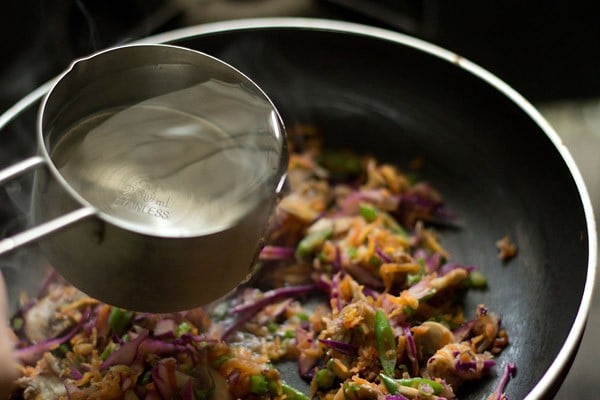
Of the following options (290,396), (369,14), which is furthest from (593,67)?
(290,396)

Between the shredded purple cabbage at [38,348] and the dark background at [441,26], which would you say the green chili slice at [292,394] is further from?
the dark background at [441,26]

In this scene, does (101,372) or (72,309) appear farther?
(72,309)

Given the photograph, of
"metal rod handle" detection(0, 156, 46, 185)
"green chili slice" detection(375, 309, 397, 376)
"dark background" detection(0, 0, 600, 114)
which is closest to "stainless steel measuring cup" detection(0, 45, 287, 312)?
"metal rod handle" detection(0, 156, 46, 185)

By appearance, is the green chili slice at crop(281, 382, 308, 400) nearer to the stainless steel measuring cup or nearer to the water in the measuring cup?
the stainless steel measuring cup

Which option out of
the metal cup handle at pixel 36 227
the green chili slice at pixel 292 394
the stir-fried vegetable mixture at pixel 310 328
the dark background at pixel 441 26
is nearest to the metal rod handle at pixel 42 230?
the metal cup handle at pixel 36 227

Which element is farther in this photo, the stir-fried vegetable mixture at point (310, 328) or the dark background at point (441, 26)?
the dark background at point (441, 26)

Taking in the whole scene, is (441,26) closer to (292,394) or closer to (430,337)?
(430,337)

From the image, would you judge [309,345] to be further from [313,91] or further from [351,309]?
[313,91]
